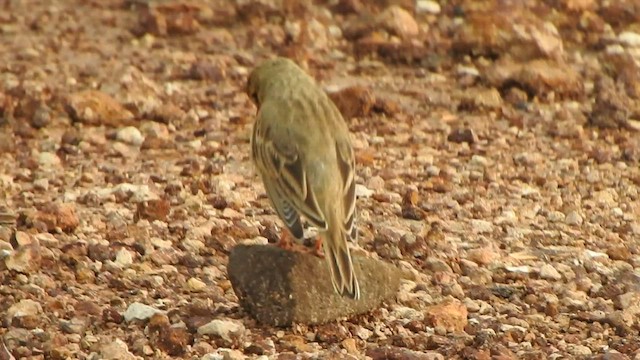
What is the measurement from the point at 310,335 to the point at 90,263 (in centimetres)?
129

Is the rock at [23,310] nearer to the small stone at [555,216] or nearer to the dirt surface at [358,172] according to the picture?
the dirt surface at [358,172]

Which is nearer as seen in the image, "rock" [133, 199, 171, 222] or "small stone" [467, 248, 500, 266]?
"small stone" [467, 248, 500, 266]

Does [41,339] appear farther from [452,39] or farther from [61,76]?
[452,39]

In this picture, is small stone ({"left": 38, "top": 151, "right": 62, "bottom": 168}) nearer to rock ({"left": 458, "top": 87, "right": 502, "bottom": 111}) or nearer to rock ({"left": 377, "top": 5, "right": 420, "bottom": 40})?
rock ({"left": 458, "top": 87, "right": 502, "bottom": 111})

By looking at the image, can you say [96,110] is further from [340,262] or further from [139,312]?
[340,262]

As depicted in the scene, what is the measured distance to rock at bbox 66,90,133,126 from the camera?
9750 millimetres

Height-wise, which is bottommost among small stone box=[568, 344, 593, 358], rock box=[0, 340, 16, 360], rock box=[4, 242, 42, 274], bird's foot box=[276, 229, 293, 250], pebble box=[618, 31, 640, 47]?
small stone box=[568, 344, 593, 358]

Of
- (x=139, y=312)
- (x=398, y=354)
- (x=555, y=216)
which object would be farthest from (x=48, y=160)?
(x=398, y=354)

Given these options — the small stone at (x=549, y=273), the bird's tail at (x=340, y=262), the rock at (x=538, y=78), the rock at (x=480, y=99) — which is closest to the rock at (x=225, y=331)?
the bird's tail at (x=340, y=262)

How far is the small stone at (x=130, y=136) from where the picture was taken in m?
9.48

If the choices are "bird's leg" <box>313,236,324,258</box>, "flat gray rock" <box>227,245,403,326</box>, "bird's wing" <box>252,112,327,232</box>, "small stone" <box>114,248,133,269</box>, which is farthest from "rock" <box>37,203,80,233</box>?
"bird's leg" <box>313,236,324,258</box>

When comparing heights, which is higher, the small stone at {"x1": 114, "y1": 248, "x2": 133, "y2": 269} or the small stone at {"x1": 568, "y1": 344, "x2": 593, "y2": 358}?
the small stone at {"x1": 114, "y1": 248, "x2": 133, "y2": 269}

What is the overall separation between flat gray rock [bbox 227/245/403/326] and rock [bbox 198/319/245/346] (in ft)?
0.43

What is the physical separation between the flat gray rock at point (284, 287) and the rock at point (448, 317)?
0.37m
